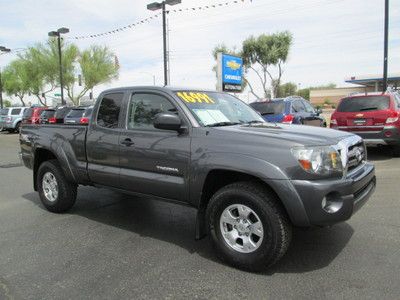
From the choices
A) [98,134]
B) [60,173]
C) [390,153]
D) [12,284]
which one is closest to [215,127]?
[98,134]

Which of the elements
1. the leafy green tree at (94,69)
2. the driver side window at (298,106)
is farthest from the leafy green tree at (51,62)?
the driver side window at (298,106)

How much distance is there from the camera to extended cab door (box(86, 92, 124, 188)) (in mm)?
5309

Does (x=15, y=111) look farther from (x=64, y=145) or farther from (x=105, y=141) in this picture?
(x=105, y=141)

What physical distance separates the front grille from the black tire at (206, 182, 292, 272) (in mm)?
878

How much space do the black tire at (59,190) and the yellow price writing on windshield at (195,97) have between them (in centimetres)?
243

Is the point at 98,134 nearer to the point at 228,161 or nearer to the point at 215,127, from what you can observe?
the point at 215,127

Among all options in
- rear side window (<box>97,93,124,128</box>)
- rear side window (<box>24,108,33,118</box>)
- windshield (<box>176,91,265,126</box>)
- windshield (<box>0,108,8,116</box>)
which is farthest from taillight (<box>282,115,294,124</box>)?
windshield (<box>0,108,8,116</box>)

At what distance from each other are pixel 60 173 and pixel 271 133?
3.44 meters

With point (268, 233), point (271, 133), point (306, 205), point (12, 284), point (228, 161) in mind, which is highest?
point (271, 133)

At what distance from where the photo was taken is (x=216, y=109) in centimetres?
502

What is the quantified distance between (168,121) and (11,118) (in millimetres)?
27259

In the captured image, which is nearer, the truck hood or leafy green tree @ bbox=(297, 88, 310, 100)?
the truck hood

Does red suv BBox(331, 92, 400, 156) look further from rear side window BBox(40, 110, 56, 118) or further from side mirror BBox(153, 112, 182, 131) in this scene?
rear side window BBox(40, 110, 56, 118)

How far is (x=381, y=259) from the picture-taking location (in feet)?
13.8
